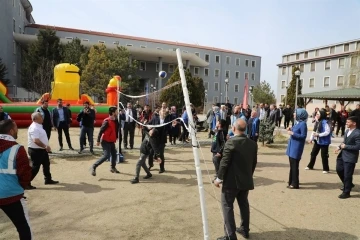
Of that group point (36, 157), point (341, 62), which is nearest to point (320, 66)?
point (341, 62)

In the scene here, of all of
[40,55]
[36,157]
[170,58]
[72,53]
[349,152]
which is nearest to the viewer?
[349,152]

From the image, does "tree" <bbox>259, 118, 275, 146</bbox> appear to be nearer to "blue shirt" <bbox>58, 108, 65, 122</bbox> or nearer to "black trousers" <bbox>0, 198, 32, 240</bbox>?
"blue shirt" <bbox>58, 108, 65, 122</bbox>

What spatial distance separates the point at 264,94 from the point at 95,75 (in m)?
32.2

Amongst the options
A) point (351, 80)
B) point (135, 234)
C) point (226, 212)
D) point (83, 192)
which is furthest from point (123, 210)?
point (351, 80)

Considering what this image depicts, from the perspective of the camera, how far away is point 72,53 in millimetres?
36625

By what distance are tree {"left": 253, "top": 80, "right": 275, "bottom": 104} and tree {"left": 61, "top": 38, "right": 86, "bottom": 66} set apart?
3266cm

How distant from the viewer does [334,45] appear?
→ 5088 centimetres

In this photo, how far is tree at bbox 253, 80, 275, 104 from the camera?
176 ft

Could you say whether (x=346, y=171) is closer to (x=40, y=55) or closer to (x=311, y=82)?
(x=40, y=55)

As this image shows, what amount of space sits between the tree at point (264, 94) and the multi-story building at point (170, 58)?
578 cm

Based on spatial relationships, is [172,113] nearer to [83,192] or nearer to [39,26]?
[83,192]

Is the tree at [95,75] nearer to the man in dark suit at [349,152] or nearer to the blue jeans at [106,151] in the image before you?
the blue jeans at [106,151]

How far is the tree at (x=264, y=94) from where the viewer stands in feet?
176

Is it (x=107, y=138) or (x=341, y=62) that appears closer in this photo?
(x=107, y=138)
